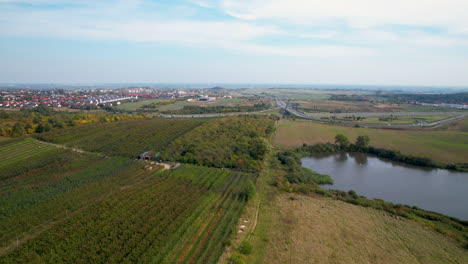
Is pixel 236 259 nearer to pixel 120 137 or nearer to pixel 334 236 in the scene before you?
pixel 334 236

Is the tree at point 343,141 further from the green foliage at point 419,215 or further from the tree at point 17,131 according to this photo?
the tree at point 17,131

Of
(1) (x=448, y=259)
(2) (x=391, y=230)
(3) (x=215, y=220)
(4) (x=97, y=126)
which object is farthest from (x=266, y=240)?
(4) (x=97, y=126)

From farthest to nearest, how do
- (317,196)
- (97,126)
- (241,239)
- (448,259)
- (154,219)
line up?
(97,126) < (317,196) < (154,219) < (241,239) < (448,259)

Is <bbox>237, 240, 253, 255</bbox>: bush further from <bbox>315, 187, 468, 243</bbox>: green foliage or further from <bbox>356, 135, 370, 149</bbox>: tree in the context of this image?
<bbox>356, 135, 370, 149</bbox>: tree

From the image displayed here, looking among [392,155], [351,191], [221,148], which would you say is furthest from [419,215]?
[221,148]

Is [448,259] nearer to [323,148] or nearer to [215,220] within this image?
[215,220]

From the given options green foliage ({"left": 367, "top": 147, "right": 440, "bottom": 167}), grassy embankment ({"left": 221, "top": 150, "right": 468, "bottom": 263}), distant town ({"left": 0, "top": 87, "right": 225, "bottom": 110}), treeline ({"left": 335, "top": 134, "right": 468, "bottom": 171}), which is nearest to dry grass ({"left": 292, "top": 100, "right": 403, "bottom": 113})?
treeline ({"left": 335, "top": 134, "right": 468, "bottom": 171})
